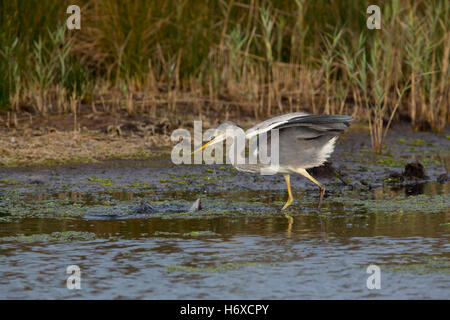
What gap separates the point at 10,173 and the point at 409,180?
13.2 ft

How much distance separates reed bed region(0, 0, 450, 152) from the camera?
1043cm

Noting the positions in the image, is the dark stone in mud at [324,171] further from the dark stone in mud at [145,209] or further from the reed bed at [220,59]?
the dark stone in mud at [145,209]

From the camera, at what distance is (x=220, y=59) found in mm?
11922

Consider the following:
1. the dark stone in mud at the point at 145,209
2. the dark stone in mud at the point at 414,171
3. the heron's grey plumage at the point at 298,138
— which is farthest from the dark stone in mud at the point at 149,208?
the dark stone in mud at the point at 414,171

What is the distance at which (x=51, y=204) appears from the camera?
22.5 ft

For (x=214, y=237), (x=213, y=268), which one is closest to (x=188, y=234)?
(x=214, y=237)

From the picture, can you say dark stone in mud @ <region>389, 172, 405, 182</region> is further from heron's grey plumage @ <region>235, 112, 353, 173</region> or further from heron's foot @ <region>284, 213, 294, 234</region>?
heron's foot @ <region>284, 213, 294, 234</region>

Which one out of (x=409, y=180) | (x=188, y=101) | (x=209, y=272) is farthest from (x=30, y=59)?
(x=209, y=272)

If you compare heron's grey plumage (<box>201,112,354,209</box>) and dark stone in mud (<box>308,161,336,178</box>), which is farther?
dark stone in mud (<box>308,161,336,178</box>)

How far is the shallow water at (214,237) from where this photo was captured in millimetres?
4516

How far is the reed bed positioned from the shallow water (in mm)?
2407

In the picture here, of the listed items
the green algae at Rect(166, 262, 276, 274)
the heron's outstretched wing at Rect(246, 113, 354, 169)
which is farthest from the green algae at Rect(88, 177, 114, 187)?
the green algae at Rect(166, 262, 276, 274)

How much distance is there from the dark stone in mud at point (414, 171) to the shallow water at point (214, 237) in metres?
0.09

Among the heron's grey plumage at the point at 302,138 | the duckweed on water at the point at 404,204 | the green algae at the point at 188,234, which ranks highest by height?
the heron's grey plumage at the point at 302,138
